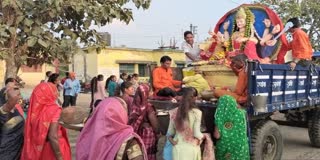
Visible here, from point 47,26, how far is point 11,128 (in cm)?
291

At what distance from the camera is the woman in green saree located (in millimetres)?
4996

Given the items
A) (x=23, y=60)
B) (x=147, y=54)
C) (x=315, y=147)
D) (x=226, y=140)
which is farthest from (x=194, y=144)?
(x=147, y=54)

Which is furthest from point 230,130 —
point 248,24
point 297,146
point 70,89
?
point 70,89

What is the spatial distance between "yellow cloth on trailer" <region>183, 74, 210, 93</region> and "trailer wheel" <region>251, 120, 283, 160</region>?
3.40ft

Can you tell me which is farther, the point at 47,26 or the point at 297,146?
the point at 297,146

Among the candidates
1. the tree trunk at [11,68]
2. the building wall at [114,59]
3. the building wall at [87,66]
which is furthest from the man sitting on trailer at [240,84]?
the building wall at [87,66]

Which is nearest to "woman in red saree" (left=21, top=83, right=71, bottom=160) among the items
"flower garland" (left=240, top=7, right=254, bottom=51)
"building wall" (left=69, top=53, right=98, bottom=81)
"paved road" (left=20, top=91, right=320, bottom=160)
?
"paved road" (left=20, top=91, right=320, bottom=160)

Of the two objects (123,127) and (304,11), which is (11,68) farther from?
(304,11)

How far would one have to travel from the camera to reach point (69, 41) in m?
6.48

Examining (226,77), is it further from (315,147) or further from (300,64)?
(315,147)

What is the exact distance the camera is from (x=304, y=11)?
61.9 feet

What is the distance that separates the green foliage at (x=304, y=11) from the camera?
18188 millimetres

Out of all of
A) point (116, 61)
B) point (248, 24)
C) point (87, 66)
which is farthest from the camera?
point (87, 66)

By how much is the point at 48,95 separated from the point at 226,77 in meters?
3.44
